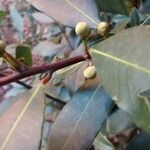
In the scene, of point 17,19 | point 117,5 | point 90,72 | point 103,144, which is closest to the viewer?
point 90,72

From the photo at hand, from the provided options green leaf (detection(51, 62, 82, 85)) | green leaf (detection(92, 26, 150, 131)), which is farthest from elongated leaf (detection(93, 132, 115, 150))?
green leaf (detection(92, 26, 150, 131))

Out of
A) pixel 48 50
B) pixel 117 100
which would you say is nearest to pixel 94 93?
pixel 117 100

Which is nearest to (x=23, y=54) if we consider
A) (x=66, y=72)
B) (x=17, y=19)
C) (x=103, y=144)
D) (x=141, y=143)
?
(x=66, y=72)

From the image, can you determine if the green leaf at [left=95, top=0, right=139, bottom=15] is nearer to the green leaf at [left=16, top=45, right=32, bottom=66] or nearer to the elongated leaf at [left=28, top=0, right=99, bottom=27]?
the elongated leaf at [left=28, top=0, right=99, bottom=27]

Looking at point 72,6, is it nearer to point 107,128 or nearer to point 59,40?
point 107,128

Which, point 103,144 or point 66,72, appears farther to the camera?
point 103,144

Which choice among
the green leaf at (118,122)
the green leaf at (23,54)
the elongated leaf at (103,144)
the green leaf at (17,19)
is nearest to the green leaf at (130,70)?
the green leaf at (23,54)

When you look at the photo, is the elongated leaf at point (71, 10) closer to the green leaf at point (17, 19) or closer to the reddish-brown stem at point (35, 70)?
the reddish-brown stem at point (35, 70)

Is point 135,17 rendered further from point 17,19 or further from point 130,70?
point 17,19
